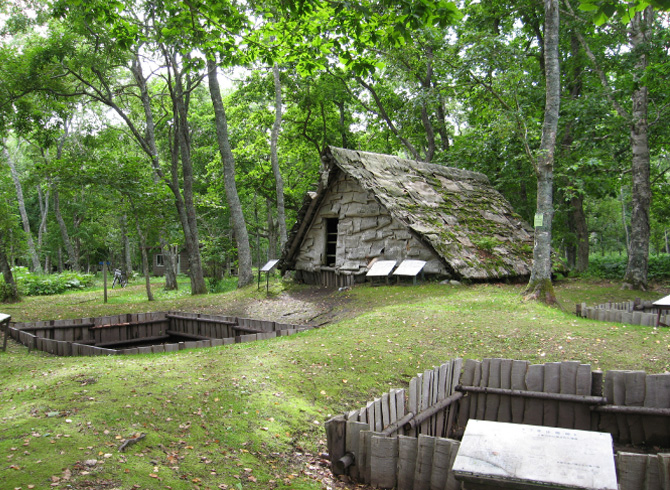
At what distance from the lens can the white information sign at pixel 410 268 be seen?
45.8 ft

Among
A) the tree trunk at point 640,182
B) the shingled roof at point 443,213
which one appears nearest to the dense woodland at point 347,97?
the tree trunk at point 640,182

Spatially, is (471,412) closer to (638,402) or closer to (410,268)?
(638,402)

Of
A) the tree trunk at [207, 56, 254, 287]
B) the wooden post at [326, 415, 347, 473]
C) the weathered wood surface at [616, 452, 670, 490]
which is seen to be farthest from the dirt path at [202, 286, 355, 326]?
the weathered wood surface at [616, 452, 670, 490]

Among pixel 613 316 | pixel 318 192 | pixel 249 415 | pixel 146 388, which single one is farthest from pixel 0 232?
pixel 613 316

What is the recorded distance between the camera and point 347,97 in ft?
83.8

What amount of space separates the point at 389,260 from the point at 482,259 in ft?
9.03

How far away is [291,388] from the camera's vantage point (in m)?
6.34

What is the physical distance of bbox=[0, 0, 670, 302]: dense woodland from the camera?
9.80 metres

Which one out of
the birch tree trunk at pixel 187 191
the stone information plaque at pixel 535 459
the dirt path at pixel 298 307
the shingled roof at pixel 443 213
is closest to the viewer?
the stone information plaque at pixel 535 459

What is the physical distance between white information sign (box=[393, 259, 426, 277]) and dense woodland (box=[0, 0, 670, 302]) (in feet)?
11.6

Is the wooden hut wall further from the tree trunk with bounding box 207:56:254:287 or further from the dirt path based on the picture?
the tree trunk with bounding box 207:56:254:287

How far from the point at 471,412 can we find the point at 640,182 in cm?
1205

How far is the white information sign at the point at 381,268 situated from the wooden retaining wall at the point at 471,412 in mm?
7963

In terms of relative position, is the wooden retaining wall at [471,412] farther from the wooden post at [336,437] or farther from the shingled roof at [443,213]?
the shingled roof at [443,213]
